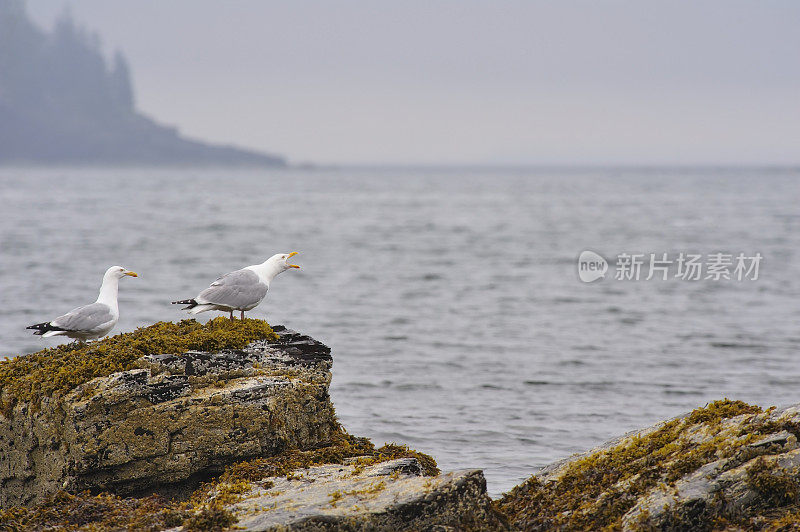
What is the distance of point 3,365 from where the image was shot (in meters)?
7.97

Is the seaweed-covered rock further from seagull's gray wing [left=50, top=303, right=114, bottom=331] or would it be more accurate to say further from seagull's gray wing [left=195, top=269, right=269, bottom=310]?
seagull's gray wing [left=50, top=303, right=114, bottom=331]

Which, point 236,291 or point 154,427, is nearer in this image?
point 154,427

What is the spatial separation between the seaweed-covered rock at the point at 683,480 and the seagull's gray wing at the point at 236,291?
123 inches

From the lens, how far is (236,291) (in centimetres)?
830

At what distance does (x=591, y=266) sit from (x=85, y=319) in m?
29.7

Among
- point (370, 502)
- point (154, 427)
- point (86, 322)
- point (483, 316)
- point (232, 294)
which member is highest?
point (232, 294)

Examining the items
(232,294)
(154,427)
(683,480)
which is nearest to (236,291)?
(232,294)

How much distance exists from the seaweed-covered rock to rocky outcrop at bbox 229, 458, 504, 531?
0.67m

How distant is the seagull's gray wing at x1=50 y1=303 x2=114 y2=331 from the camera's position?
8156 millimetres

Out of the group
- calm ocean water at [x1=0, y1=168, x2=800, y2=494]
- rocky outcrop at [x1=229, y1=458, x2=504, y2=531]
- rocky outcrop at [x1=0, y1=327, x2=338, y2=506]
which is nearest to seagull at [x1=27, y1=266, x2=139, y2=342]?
rocky outcrop at [x1=0, y1=327, x2=338, y2=506]

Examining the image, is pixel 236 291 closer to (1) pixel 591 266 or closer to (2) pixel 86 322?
(2) pixel 86 322

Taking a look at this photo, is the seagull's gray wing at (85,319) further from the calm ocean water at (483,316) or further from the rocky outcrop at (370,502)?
the calm ocean water at (483,316)

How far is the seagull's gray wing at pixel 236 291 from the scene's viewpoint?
817 cm

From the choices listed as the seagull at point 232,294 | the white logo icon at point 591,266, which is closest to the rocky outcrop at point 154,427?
the seagull at point 232,294
